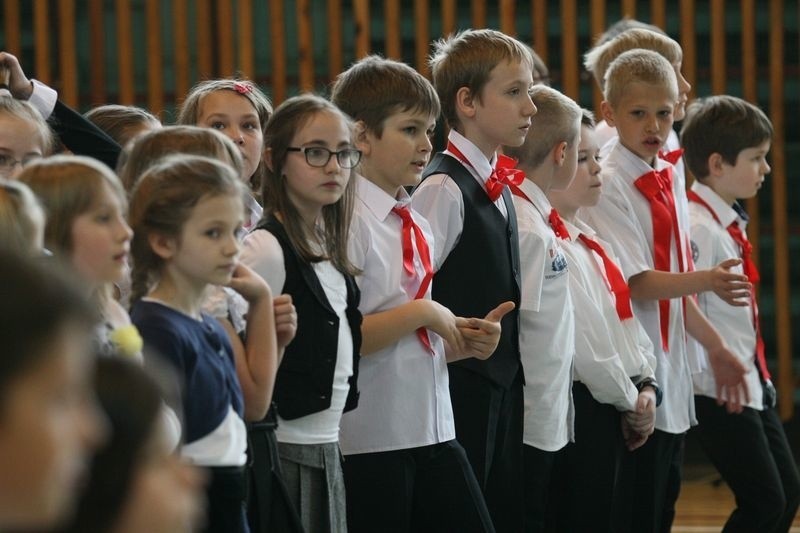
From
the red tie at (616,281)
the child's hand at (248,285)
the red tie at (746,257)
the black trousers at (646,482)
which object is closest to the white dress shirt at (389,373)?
the child's hand at (248,285)

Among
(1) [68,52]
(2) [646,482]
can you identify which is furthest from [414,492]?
(1) [68,52]

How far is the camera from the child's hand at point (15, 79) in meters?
2.81

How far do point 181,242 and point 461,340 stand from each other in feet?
2.56

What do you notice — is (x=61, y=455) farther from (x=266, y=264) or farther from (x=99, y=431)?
(x=266, y=264)

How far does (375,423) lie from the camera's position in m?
2.65

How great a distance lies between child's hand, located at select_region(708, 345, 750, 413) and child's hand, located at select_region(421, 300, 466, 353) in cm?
133

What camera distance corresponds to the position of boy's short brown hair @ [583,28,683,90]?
13.4ft

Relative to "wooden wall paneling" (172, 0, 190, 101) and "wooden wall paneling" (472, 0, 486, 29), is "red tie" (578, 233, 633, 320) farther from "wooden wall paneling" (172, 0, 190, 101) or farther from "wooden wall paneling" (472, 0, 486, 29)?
"wooden wall paneling" (172, 0, 190, 101)

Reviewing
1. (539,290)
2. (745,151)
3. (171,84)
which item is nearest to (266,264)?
(539,290)

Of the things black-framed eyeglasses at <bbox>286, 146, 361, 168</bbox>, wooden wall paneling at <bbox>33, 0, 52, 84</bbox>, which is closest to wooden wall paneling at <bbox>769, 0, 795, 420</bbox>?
wooden wall paneling at <bbox>33, 0, 52, 84</bbox>

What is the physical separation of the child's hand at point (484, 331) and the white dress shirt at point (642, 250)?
91cm

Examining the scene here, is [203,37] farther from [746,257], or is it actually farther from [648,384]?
[648,384]

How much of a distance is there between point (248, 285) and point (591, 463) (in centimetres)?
138

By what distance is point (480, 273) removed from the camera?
9.64 feet
